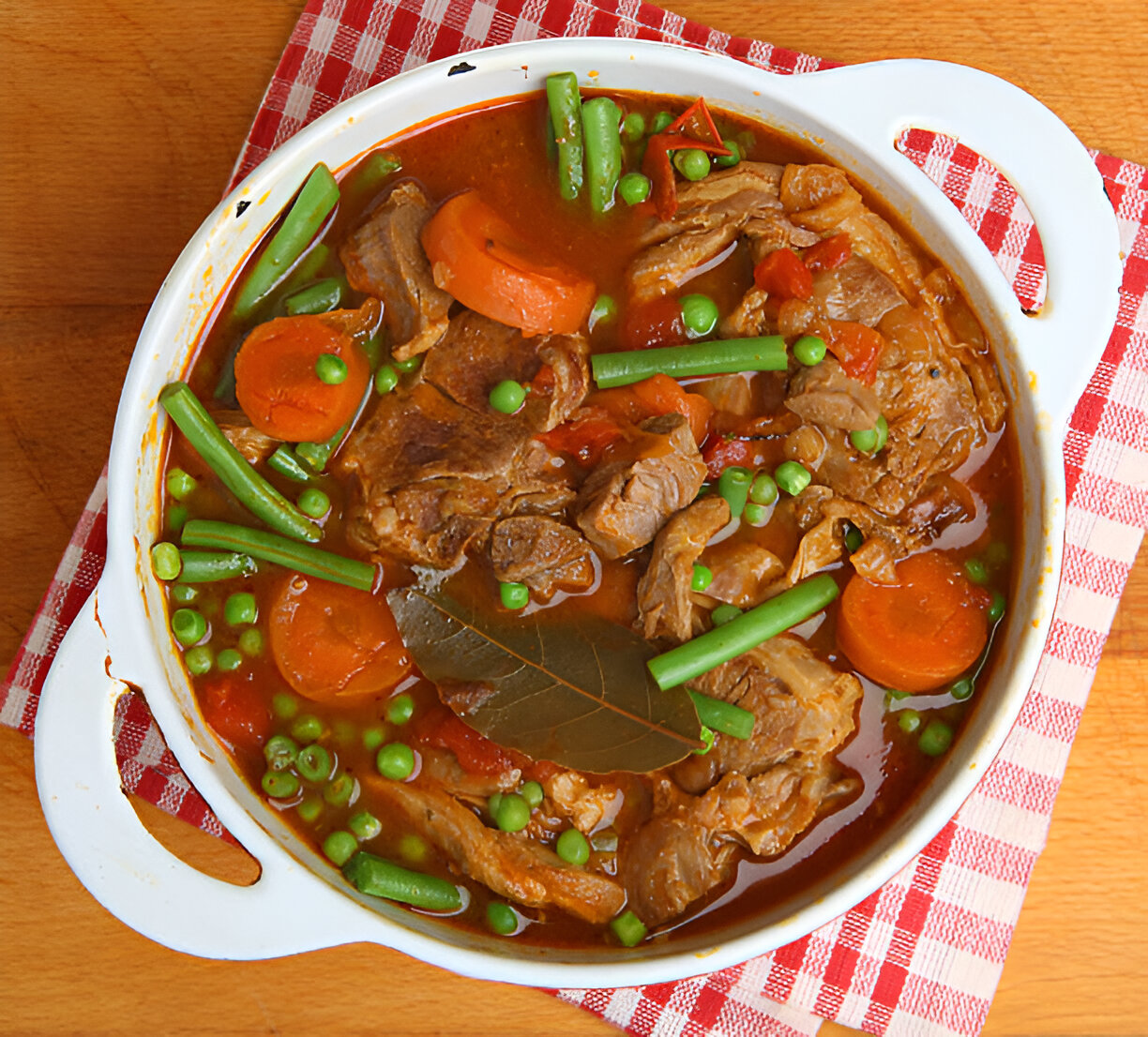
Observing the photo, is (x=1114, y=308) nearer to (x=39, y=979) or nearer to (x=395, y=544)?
(x=395, y=544)

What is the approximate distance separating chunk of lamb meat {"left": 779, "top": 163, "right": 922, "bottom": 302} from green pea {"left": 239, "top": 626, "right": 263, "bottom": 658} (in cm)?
184

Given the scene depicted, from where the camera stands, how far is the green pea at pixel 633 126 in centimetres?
262

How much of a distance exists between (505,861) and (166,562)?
1.20 meters

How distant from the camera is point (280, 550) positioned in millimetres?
2559

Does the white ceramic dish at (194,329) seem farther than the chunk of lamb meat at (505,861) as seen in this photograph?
No

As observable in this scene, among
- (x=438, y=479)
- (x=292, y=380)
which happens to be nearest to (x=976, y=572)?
(x=438, y=479)

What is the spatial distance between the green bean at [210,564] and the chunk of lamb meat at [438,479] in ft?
1.04

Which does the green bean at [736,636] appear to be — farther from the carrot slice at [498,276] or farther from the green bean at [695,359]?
the carrot slice at [498,276]

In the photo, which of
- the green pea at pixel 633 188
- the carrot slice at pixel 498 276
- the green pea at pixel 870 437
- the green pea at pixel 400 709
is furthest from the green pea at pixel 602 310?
the green pea at pixel 400 709

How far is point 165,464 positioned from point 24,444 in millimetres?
646

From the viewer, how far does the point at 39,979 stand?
2.95 metres

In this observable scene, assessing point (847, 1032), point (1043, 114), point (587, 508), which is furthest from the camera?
point (847, 1032)

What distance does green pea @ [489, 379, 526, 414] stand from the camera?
2.54m

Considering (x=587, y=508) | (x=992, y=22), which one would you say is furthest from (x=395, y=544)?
(x=992, y=22)
